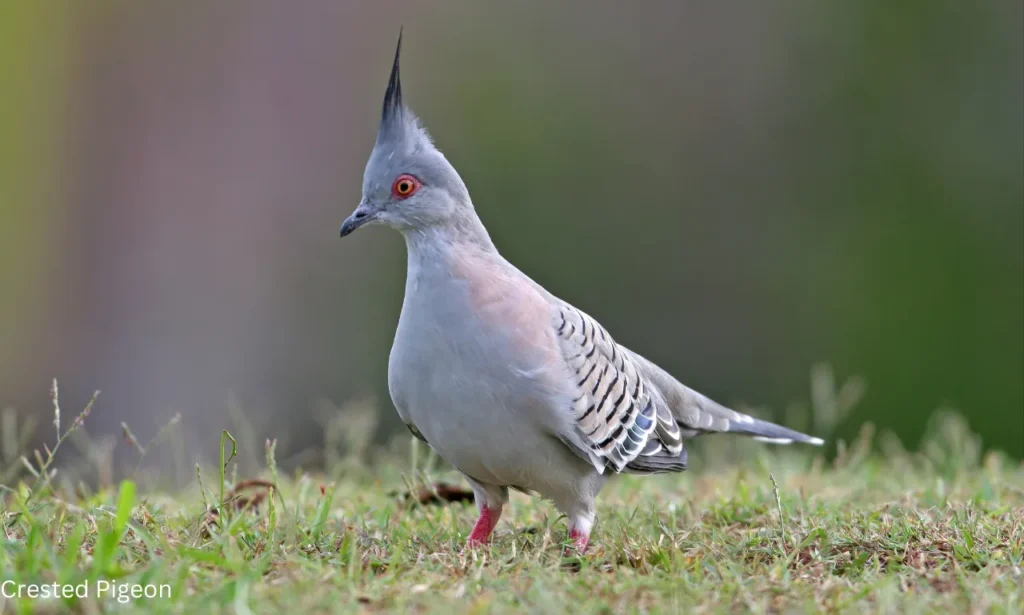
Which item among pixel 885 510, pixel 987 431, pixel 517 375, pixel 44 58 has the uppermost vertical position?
pixel 44 58

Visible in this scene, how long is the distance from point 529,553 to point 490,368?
630 mm

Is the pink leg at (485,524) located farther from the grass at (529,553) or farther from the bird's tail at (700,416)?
the bird's tail at (700,416)

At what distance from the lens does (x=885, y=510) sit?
4258 mm

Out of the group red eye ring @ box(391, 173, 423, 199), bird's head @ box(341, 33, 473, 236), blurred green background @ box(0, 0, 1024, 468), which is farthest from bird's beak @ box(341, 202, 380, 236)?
blurred green background @ box(0, 0, 1024, 468)

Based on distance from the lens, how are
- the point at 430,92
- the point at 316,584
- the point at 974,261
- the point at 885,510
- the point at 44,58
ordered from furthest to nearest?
the point at 430,92 → the point at 974,261 → the point at 44,58 → the point at 885,510 → the point at 316,584

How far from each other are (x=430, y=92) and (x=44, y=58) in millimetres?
4062

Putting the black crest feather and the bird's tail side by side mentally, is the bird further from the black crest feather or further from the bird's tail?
the bird's tail

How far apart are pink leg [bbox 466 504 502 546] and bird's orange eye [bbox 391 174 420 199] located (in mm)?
1233

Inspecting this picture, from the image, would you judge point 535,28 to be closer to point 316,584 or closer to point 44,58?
point 44,58

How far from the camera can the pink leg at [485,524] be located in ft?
13.0

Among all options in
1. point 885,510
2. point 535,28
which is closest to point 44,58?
point 535,28

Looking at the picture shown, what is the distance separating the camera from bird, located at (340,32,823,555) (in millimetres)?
3717

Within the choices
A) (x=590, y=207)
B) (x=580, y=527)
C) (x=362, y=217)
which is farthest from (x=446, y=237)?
(x=590, y=207)

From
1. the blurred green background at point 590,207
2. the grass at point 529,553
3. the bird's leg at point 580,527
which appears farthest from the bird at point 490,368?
the blurred green background at point 590,207
